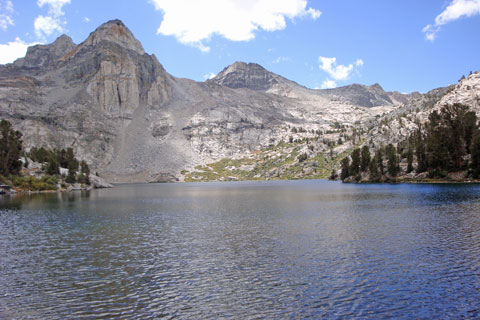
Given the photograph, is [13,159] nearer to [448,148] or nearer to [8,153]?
[8,153]

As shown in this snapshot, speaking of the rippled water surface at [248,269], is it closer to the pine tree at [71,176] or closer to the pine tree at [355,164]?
the pine tree at [71,176]

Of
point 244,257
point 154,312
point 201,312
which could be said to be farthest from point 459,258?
point 154,312

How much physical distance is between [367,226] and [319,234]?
8550 millimetres

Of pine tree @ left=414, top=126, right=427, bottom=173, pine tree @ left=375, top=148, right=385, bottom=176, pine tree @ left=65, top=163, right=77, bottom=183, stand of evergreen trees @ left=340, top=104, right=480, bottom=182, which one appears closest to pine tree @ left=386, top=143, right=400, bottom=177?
stand of evergreen trees @ left=340, top=104, right=480, bottom=182

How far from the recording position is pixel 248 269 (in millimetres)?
27906

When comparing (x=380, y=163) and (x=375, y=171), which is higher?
(x=380, y=163)

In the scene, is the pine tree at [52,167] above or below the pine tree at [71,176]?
above

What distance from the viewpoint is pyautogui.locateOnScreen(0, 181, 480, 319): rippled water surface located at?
20312 mm

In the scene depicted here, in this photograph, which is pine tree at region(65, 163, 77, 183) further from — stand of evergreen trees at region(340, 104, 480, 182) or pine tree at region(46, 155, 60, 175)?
stand of evergreen trees at region(340, 104, 480, 182)

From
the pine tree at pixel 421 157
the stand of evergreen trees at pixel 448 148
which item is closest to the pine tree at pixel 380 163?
the stand of evergreen trees at pixel 448 148

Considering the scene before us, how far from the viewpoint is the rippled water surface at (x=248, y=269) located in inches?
800

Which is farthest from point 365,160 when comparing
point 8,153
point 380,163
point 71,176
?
point 8,153

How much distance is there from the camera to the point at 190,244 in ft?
124

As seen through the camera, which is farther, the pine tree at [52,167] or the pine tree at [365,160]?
the pine tree at [365,160]
